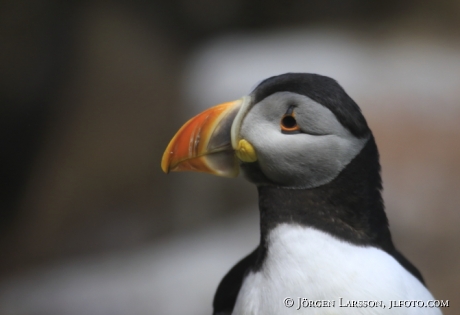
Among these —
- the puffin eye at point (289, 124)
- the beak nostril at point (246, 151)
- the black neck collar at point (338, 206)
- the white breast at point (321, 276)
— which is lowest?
the white breast at point (321, 276)

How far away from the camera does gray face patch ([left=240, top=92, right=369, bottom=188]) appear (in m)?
0.93

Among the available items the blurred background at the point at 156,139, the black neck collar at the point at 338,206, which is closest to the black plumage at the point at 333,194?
the black neck collar at the point at 338,206

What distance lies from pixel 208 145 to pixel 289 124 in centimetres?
17

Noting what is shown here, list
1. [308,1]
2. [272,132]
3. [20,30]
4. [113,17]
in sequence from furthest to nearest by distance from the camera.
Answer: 1. [308,1]
2. [113,17]
3. [20,30]
4. [272,132]

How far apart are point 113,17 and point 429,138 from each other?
1.70 meters

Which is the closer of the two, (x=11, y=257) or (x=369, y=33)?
(x=11, y=257)

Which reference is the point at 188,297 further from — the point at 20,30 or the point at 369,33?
the point at 369,33

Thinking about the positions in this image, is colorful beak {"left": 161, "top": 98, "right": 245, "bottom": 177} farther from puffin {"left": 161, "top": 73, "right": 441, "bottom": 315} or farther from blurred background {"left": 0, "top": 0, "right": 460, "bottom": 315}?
blurred background {"left": 0, "top": 0, "right": 460, "bottom": 315}

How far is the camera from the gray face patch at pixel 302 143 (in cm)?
93

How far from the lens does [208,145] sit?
1.01 meters

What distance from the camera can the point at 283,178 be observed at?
964mm

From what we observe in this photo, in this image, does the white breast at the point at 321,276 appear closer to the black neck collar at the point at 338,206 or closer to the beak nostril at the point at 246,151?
the black neck collar at the point at 338,206

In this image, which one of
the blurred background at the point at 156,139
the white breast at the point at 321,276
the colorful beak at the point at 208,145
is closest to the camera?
the white breast at the point at 321,276

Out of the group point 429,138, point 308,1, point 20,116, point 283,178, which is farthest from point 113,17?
point 283,178
